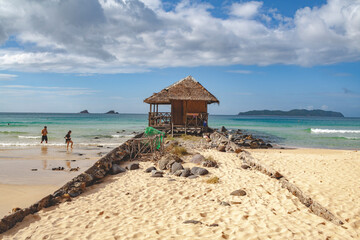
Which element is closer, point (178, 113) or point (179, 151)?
point (179, 151)

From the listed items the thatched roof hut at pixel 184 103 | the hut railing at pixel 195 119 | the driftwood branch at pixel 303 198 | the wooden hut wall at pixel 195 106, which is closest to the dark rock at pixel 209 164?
the driftwood branch at pixel 303 198

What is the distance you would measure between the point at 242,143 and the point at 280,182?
12.8 meters

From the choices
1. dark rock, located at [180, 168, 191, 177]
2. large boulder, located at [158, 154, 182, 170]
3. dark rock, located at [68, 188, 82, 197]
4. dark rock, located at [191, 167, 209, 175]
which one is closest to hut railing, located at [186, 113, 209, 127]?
large boulder, located at [158, 154, 182, 170]

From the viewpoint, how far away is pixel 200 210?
6.18 m

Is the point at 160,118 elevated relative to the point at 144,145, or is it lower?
elevated

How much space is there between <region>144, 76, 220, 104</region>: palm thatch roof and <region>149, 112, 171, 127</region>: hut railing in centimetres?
175

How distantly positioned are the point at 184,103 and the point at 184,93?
1687 mm

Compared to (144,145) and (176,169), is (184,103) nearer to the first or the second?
(144,145)

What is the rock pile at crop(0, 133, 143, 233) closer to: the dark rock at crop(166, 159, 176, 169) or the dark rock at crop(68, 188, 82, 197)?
the dark rock at crop(68, 188, 82, 197)

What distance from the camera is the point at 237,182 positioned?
8.48 m

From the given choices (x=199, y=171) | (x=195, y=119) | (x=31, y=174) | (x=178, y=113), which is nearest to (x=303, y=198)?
(x=199, y=171)

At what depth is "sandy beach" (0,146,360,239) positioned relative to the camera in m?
4.99

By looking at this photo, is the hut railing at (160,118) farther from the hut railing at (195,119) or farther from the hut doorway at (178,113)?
the hut railing at (195,119)

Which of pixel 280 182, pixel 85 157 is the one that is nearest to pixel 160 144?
pixel 85 157
